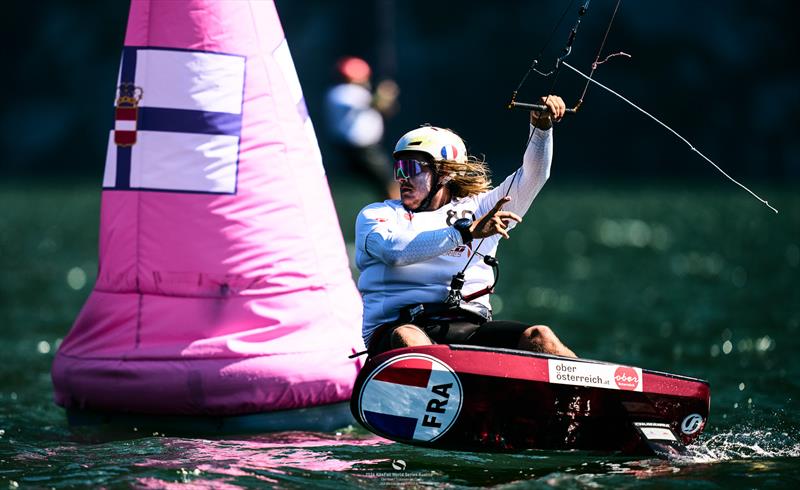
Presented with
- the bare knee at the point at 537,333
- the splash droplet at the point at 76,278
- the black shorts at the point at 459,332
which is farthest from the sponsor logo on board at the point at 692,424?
the splash droplet at the point at 76,278

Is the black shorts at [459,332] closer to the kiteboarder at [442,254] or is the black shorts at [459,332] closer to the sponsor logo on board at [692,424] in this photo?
the kiteboarder at [442,254]

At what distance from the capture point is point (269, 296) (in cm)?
823

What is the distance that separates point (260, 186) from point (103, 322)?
1.23 meters

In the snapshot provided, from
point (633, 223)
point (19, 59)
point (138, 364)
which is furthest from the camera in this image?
point (19, 59)

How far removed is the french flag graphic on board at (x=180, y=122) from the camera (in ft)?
27.0

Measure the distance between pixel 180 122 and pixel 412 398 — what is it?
97.1 inches

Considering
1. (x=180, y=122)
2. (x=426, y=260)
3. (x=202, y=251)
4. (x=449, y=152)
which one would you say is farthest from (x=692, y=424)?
(x=180, y=122)

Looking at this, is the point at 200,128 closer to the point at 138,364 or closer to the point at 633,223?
the point at 138,364

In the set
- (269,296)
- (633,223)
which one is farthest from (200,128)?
(633,223)

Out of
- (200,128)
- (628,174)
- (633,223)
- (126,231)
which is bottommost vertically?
(126,231)

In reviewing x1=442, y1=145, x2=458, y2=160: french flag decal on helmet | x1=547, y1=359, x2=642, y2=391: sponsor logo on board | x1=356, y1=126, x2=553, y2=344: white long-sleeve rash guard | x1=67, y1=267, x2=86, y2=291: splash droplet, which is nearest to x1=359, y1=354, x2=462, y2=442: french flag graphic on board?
x1=547, y1=359, x2=642, y2=391: sponsor logo on board

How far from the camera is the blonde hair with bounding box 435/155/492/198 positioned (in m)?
7.39

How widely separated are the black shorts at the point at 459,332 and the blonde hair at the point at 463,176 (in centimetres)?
72

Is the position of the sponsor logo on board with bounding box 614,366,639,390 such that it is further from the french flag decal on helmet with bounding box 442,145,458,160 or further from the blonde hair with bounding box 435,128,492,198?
the french flag decal on helmet with bounding box 442,145,458,160
